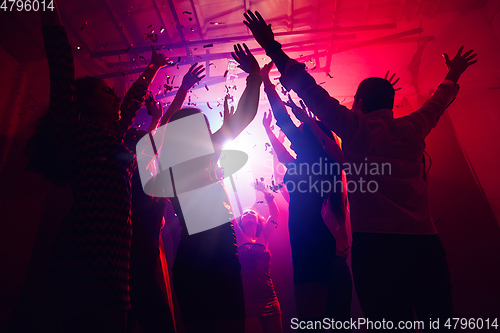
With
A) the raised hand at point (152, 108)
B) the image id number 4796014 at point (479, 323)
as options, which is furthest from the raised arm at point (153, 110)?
the image id number 4796014 at point (479, 323)

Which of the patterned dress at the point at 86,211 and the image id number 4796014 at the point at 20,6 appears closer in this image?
the patterned dress at the point at 86,211

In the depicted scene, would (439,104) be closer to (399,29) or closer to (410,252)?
(410,252)

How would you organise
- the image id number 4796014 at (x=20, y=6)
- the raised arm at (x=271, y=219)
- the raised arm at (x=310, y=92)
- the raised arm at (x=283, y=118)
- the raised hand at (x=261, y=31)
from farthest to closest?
the raised arm at (x=271, y=219), the image id number 4796014 at (x=20, y=6), the raised arm at (x=283, y=118), the raised hand at (x=261, y=31), the raised arm at (x=310, y=92)

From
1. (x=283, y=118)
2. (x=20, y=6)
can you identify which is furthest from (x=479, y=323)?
(x=20, y=6)

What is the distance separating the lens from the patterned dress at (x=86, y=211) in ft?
2.75

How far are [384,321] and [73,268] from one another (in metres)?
1.23

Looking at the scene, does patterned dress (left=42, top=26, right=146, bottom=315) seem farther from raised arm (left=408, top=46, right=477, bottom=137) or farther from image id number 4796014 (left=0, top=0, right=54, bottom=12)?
image id number 4796014 (left=0, top=0, right=54, bottom=12)

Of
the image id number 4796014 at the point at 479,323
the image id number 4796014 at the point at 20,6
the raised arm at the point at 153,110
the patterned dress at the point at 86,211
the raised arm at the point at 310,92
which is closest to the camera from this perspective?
the patterned dress at the point at 86,211

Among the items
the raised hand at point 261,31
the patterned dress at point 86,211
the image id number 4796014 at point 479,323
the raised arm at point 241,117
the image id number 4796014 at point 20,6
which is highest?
the image id number 4796014 at point 20,6

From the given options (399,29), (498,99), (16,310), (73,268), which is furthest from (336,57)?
(16,310)

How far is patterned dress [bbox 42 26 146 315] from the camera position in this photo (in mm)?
839

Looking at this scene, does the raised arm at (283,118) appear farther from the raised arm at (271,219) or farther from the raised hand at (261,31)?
the raised arm at (271,219)

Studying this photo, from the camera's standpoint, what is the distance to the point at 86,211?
3.00 ft

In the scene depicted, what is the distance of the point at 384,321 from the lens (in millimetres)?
1011
